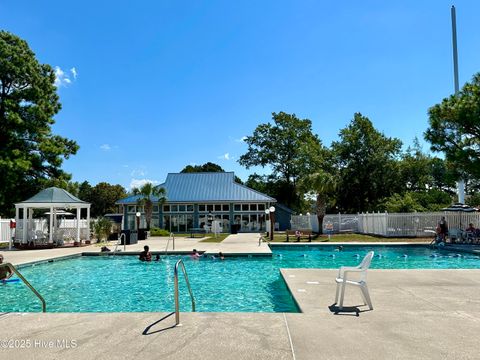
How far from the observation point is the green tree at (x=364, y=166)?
137ft

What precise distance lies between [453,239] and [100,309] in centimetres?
2015

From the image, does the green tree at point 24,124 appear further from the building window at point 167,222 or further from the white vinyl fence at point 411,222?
the white vinyl fence at point 411,222

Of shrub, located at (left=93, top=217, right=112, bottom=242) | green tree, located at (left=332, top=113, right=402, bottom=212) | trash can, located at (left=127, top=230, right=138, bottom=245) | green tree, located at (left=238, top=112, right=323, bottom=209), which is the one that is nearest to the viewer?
trash can, located at (left=127, top=230, right=138, bottom=245)

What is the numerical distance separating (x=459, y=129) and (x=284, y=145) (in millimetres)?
28199

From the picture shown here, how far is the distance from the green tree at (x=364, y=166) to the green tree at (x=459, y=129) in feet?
59.1

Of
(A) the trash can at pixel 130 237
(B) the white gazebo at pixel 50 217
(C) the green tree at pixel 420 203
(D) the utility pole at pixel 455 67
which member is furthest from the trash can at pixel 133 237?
(D) the utility pole at pixel 455 67

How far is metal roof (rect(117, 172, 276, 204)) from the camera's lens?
121 feet

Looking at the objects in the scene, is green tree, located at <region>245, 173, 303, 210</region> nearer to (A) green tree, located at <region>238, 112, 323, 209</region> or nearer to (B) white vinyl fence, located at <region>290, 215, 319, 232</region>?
(A) green tree, located at <region>238, 112, 323, 209</region>

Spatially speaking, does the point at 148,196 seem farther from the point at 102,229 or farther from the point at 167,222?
the point at 102,229

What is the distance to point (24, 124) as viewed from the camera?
2673 cm

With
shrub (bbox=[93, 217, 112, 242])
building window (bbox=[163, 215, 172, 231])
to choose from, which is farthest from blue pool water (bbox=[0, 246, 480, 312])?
building window (bbox=[163, 215, 172, 231])

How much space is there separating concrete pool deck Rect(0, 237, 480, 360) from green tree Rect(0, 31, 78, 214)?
2351cm

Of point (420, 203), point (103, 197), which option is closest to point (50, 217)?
point (420, 203)

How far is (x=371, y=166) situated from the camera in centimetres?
4206
